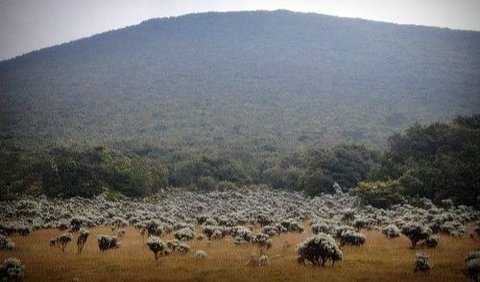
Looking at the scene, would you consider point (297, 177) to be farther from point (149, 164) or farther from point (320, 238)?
point (320, 238)

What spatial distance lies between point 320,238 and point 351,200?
2460 centimetres

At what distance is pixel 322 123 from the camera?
96.4m

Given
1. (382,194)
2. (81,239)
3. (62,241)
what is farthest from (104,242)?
(382,194)

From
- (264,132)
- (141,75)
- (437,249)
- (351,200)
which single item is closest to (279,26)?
(141,75)

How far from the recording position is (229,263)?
752 inches

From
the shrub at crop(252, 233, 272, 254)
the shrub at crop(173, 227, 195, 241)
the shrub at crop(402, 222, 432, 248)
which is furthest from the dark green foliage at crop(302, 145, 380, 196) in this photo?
the shrub at crop(402, 222, 432, 248)

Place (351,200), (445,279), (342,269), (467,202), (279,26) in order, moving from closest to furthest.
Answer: (445,279) < (342,269) < (467,202) < (351,200) < (279,26)

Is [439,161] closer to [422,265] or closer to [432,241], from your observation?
[432,241]

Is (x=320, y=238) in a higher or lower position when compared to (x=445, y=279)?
higher

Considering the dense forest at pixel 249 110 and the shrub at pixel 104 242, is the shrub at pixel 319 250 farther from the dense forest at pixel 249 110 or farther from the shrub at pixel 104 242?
the dense forest at pixel 249 110

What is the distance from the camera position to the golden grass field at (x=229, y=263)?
16.4 meters

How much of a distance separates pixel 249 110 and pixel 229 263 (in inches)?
3438

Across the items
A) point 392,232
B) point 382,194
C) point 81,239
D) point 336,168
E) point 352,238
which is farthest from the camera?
point 336,168

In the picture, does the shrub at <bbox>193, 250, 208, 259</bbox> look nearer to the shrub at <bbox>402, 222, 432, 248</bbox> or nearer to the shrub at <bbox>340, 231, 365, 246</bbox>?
the shrub at <bbox>340, 231, 365, 246</bbox>
